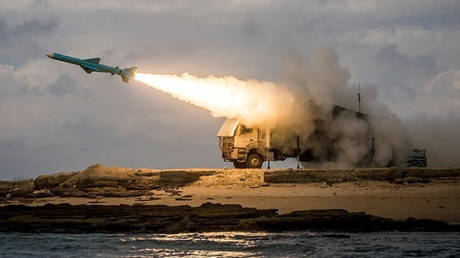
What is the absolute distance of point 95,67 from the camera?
45.2m

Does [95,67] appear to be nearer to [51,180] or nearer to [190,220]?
[51,180]

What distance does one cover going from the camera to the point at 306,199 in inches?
1362

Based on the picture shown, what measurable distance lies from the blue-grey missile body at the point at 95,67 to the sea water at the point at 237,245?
16.4 m

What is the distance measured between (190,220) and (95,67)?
58.6 ft

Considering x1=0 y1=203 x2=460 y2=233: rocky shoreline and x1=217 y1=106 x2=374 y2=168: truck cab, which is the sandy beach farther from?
x1=217 y1=106 x2=374 y2=168: truck cab

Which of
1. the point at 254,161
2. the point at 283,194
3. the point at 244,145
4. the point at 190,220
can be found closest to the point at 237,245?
the point at 190,220

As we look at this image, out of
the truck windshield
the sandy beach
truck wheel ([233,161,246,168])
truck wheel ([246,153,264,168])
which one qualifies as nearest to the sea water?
the sandy beach

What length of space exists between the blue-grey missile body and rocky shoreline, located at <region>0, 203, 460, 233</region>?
42.2ft

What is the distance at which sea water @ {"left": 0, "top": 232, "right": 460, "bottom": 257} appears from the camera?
25062mm

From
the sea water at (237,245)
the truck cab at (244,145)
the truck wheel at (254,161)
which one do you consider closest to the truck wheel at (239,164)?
the truck cab at (244,145)

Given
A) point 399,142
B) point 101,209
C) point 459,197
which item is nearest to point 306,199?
point 459,197

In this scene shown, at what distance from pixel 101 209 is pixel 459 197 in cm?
1394

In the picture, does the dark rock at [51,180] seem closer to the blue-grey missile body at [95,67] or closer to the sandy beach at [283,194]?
Answer: the sandy beach at [283,194]

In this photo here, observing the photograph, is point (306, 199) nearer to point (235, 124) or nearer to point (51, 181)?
point (235, 124)
